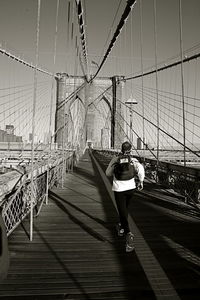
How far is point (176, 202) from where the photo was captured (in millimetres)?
5410

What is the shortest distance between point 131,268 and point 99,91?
3370 centimetres

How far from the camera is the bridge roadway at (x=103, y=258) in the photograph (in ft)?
6.99

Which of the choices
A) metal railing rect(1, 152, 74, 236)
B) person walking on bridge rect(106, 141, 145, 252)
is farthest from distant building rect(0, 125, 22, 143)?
person walking on bridge rect(106, 141, 145, 252)

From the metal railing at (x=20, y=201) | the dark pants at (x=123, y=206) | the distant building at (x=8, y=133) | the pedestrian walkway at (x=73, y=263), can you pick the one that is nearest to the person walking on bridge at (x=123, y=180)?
the dark pants at (x=123, y=206)

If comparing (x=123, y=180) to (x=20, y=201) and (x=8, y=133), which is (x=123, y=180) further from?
(x=8, y=133)

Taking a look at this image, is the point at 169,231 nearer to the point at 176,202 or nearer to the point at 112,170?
the point at 112,170

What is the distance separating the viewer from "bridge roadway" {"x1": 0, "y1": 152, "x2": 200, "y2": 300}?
213 cm

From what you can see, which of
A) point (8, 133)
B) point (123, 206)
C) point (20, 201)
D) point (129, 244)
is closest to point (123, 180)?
point (123, 206)

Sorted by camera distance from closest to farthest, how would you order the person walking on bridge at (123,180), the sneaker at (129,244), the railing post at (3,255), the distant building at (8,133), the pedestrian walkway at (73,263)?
the railing post at (3,255), the pedestrian walkway at (73,263), the sneaker at (129,244), the person walking on bridge at (123,180), the distant building at (8,133)

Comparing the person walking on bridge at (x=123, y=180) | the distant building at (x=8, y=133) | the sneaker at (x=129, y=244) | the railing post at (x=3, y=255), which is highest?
the distant building at (x=8, y=133)

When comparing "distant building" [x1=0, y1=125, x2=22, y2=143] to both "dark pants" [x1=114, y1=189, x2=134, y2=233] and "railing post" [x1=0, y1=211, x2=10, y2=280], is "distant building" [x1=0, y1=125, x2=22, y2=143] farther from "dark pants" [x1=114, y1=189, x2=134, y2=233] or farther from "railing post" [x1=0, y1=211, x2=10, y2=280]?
"railing post" [x1=0, y1=211, x2=10, y2=280]

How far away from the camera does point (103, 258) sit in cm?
276

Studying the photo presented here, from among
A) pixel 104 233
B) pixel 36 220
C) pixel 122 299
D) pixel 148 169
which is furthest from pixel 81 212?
pixel 148 169

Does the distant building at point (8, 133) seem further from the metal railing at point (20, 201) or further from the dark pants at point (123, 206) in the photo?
the dark pants at point (123, 206)
